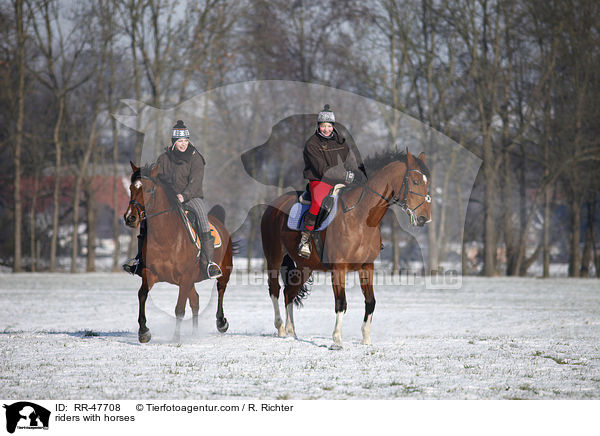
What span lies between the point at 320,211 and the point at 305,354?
2.02 m

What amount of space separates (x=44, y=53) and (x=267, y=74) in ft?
35.9

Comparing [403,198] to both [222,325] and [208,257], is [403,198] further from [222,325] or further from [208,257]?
[222,325]

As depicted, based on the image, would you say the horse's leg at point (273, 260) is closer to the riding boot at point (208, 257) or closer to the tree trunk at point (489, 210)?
the riding boot at point (208, 257)

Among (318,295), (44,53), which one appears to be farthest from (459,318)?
(44,53)

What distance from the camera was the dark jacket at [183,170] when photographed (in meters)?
10.7

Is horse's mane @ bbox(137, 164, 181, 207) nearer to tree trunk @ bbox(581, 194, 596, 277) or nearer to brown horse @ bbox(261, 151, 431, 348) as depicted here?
brown horse @ bbox(261, 151, 431, 348)

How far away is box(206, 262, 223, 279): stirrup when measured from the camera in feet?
36.3

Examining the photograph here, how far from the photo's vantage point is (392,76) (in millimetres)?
35500

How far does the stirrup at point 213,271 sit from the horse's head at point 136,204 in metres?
1.36

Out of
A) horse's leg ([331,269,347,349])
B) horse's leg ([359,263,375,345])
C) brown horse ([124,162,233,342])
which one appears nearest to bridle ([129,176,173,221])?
brown horse ([124,162,233,342])

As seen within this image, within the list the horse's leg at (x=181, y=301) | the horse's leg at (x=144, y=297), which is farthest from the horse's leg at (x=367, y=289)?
the horse's leg at (x=144, y=297)

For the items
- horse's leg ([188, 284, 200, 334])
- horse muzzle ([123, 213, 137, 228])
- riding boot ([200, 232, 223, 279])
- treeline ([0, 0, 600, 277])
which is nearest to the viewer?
horse muzzle ([123, 213, 137, 228])
